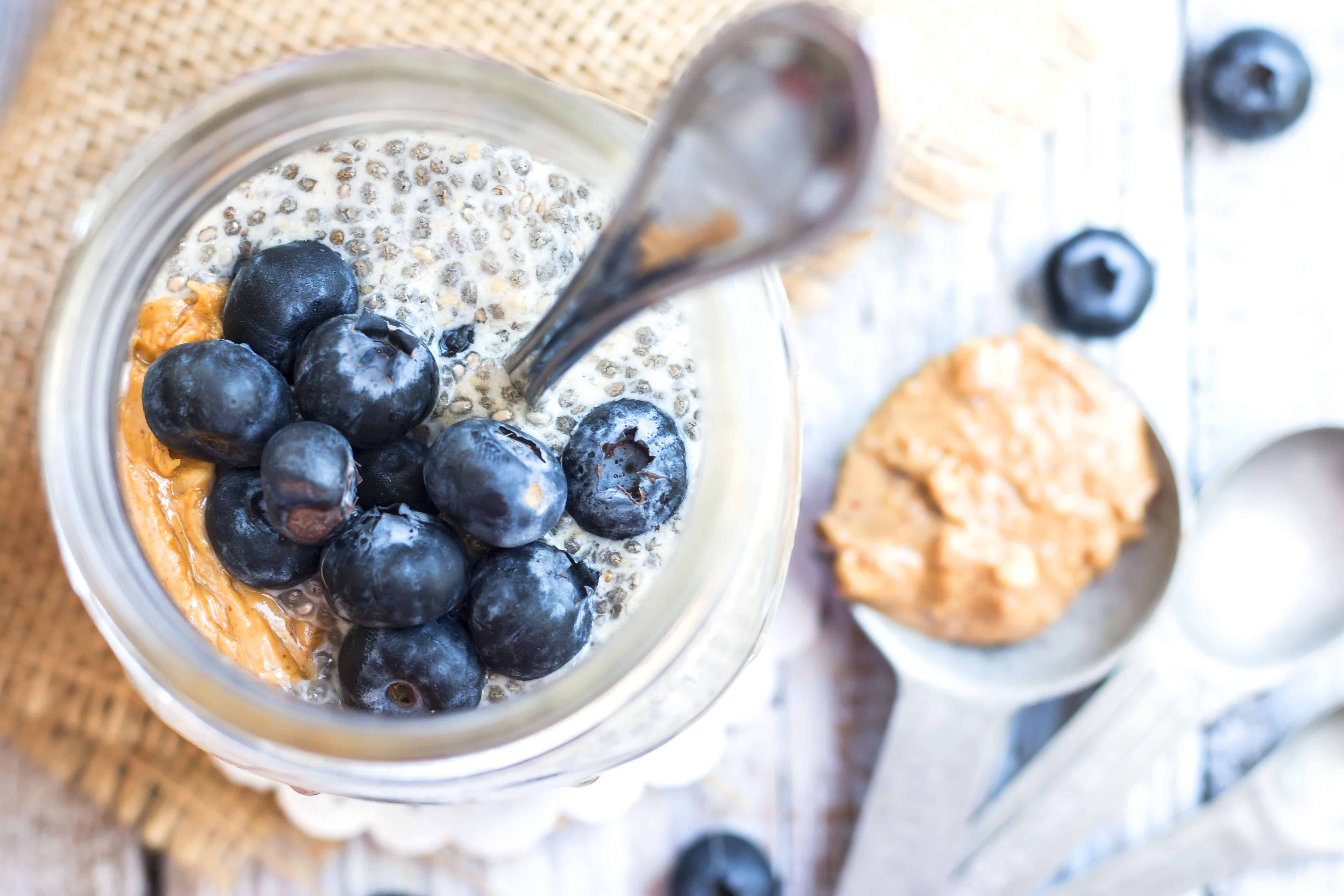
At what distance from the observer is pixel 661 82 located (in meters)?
0.90

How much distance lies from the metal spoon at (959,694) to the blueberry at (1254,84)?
1.03 feet

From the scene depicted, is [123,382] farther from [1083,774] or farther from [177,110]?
[1083,774]

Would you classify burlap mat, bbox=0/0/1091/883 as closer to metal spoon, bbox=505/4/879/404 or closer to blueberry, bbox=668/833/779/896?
blueberry, bbox=668/833/779/896

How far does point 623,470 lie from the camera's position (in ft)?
1.90

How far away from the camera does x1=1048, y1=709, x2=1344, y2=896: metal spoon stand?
1007 millimetres

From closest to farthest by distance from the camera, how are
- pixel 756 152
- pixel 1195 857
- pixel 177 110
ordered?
1. pixel 756 152
2. pixel 177 110
3. pixel 1195 857

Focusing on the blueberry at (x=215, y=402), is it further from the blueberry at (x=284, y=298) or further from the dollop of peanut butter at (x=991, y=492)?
the dollop of peanut butter at (x=991, y=492)

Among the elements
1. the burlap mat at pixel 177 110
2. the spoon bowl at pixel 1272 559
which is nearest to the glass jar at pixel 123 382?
the burlap mat at pixel 177 110

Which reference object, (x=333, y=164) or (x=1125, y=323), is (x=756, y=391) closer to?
(x=333, y=164)

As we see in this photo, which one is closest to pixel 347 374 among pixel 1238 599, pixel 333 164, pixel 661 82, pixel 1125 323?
pixel 333 164

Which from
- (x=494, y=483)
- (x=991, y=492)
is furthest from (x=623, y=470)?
(x=991, y=492)

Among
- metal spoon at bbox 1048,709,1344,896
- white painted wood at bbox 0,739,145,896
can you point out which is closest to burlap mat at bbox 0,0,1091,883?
white painted wood at bbox 0,739,145,896

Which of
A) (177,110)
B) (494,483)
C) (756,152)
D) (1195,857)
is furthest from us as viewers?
(1195,857)

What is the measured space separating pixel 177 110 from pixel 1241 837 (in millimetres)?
1107
